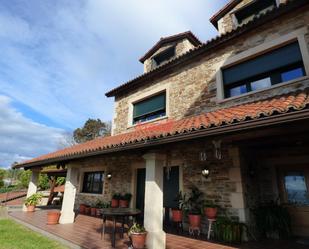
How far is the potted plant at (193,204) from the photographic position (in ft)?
19.6

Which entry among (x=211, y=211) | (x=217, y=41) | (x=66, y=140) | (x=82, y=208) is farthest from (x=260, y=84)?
(x=66, y=140)

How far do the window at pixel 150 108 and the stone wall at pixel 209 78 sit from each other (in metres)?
0.53

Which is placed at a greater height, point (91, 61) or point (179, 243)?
point (91, 61)

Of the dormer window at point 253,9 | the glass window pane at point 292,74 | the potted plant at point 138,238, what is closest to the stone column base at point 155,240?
the potted plant at point 138,238

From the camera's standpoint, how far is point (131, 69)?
15.1m

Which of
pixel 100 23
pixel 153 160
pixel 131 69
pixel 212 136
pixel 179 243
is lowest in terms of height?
pixel 179 243

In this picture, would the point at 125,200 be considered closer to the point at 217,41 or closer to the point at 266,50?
the point at 217,41

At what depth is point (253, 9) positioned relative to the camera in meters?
8.24

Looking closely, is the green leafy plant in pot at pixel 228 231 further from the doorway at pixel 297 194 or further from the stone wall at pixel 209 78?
the stone wall at pixel 209 78

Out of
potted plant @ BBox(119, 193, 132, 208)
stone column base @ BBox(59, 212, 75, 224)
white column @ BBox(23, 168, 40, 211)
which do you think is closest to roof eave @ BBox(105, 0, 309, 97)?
potted plant @ BBox(119, 193, 132, 208)

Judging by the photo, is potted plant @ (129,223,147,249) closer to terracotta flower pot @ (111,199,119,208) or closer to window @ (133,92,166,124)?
terracotta flower pot @ (111,199,119,208)

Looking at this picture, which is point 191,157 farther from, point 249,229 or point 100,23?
point 100,23

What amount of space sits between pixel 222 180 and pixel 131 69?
11.4 metres

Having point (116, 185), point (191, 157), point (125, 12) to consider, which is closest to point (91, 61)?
point (125, 12)
